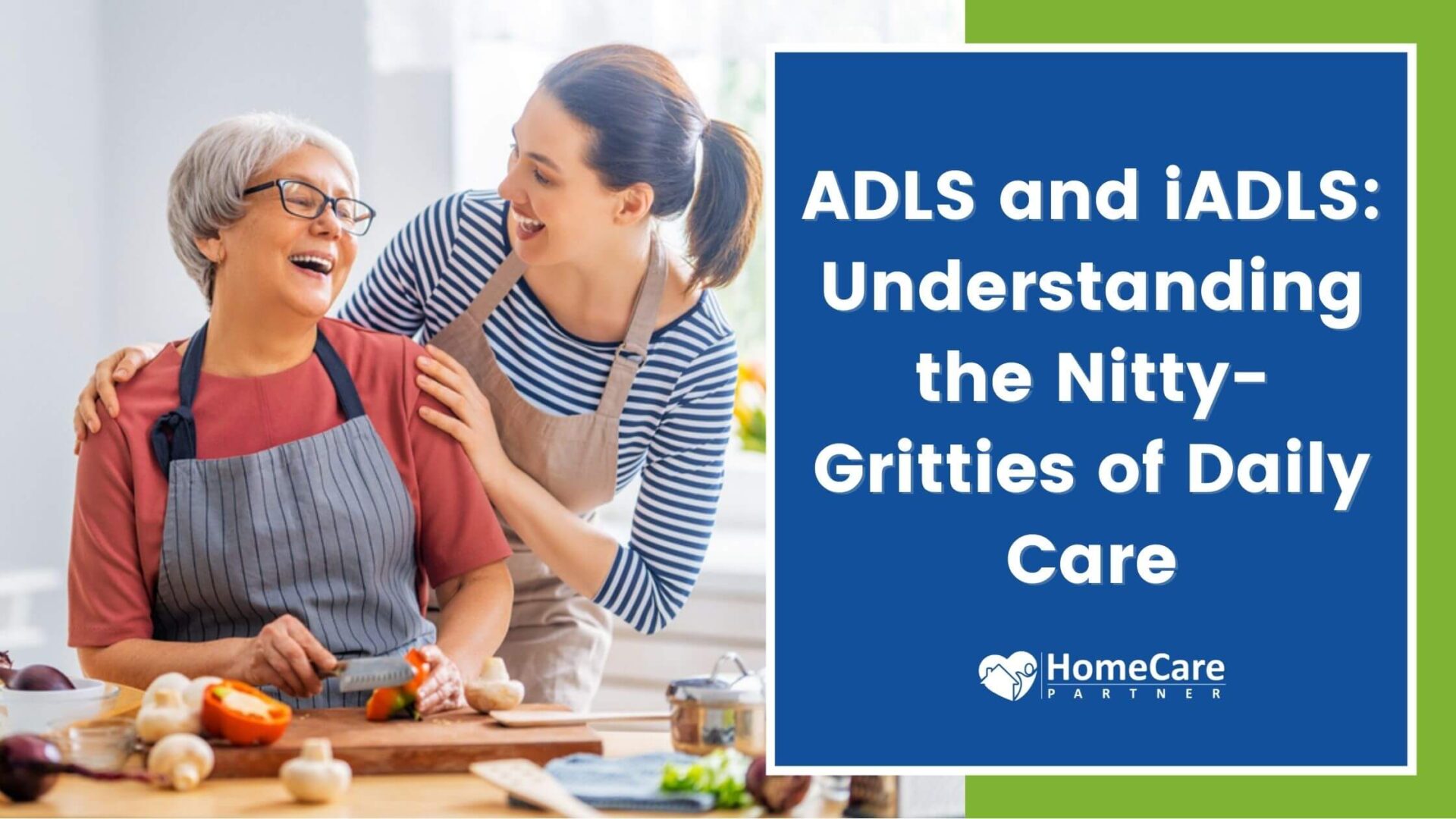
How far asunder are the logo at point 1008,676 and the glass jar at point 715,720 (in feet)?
0.78

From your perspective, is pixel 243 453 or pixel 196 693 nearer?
pixel 196 693

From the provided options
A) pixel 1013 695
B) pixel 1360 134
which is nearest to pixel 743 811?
pixel 1013 695

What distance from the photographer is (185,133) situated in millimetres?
3293

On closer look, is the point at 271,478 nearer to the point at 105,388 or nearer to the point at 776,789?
the point at 105,388

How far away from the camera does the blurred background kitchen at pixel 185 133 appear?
3.03m

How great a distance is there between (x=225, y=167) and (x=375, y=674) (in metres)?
0.66

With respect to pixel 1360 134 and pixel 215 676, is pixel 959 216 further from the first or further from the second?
pixel 215 676

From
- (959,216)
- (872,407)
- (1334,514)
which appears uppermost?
(959,216)

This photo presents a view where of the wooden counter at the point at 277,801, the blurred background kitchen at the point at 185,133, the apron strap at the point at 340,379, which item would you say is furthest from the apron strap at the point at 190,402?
the blurred background kitchen at the point at 185,133

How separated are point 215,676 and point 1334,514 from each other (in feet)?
3.65

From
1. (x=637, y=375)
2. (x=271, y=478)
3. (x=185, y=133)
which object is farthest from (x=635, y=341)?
(x=185, y=133)

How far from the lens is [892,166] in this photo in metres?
1.46

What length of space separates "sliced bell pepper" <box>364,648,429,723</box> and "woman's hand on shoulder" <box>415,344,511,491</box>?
449mm

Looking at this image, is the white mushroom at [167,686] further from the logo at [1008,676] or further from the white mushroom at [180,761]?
the logo at [1008,676]
